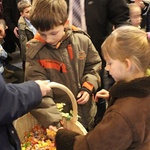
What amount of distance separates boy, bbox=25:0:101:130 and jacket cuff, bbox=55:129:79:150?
20 cm

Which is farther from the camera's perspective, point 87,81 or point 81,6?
point 81,6

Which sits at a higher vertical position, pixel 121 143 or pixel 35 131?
pixel 121 143

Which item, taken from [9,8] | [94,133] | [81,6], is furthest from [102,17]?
[9,8]

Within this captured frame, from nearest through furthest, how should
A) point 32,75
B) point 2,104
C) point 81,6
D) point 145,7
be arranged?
point 2,104 < point 32,75 < point 81,6 < point 145,7

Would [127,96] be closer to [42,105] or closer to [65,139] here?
[65,139]

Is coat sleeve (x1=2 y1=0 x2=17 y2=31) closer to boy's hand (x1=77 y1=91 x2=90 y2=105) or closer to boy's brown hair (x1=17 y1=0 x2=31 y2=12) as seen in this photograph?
boy's brown hair (x1=17 y1=0 x2=31 y2=12)

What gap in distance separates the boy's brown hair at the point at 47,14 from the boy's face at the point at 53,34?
22mm

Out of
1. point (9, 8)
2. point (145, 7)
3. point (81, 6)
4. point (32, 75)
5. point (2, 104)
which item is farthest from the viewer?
point (9, 8)

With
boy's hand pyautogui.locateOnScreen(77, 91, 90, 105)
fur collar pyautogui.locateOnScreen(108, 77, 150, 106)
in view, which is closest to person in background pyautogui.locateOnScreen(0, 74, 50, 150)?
fur collar pyautogui.locateOnScreen(108, 77, 150, 106)

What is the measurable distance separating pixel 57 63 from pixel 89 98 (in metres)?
0.30

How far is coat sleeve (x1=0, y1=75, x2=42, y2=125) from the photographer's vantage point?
38.5 inches

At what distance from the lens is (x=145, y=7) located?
273cm

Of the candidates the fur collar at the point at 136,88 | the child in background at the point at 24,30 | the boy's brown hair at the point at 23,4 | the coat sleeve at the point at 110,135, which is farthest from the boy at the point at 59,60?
the boy's brown hair at the point at 23,4

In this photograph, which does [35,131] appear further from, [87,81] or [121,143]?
[121,143]
